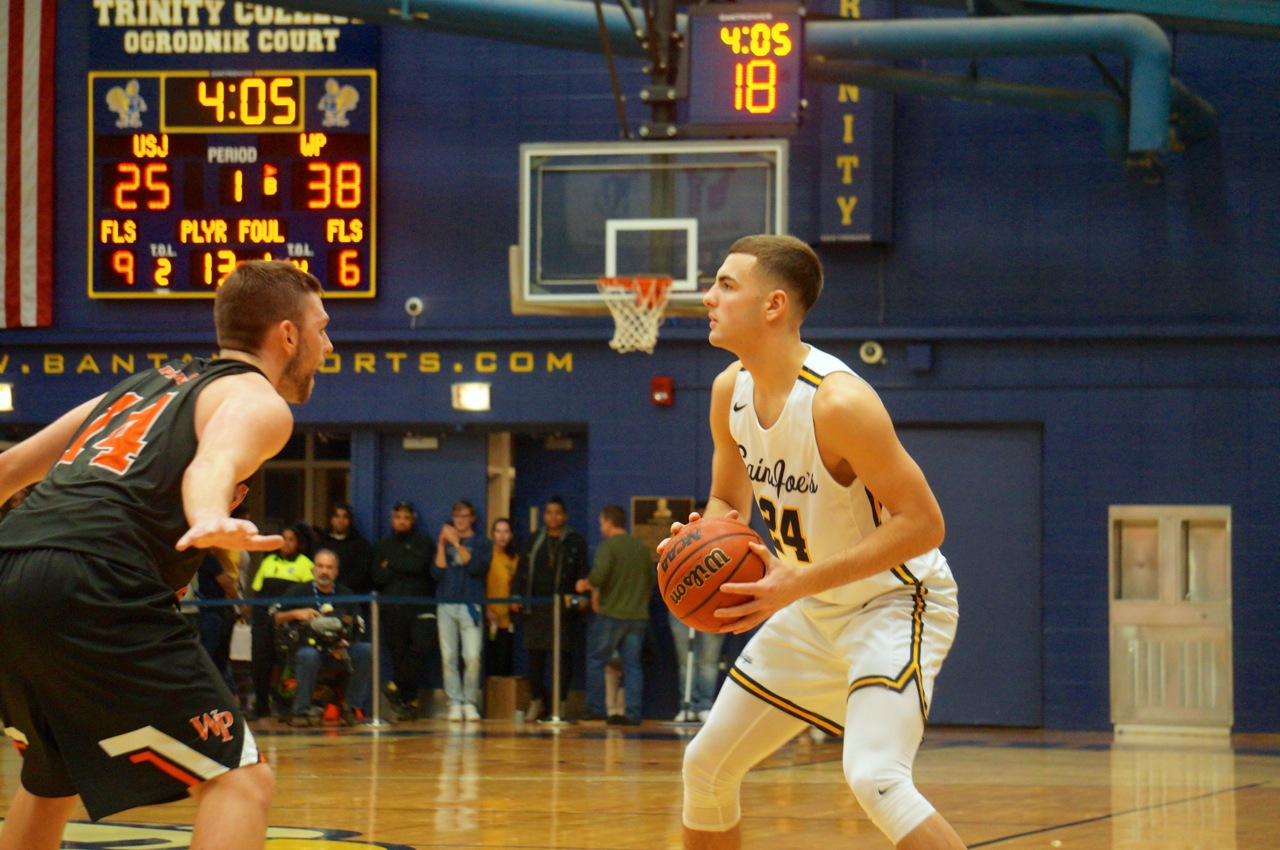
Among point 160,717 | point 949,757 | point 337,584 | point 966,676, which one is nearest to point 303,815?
point 160,717

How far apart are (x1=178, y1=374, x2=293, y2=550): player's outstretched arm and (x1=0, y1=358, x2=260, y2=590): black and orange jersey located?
0.18 ft

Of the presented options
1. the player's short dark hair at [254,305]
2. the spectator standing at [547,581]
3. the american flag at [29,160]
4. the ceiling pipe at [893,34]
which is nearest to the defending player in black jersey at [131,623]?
the player's short dark hair at [254,305]

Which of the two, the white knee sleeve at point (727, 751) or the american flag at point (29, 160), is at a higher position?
the american flag at point (29, 160)

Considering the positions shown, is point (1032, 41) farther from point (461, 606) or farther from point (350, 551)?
point (350, 551)

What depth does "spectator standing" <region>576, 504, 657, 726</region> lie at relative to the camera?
12.6 meters

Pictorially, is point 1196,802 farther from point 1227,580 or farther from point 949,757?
point 1227,580

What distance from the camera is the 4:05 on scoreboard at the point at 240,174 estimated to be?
13.5 metres

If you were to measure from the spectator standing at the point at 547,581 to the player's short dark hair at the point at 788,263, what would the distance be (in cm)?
881

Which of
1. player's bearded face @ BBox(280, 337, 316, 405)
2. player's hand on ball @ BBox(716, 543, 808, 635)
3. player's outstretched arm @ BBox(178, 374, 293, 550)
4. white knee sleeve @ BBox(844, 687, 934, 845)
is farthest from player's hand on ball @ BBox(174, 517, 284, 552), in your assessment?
white knee sleeve @ BBox(844, 687, 934, 845)

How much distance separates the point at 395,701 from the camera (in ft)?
42.2

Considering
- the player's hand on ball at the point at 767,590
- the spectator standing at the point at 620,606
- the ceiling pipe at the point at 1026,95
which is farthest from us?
the spectator standing at the point at 620,606

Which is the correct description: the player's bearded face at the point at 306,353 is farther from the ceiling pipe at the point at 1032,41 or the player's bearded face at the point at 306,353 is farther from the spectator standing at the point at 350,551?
the spectator standing at the point at 350,551

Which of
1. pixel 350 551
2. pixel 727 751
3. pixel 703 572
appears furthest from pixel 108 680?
pixel 350 551

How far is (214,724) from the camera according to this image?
317 centimetres
